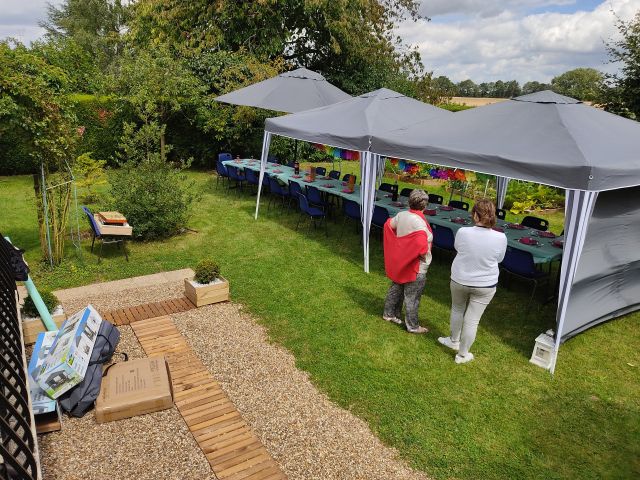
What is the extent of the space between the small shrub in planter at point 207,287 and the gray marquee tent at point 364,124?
8.58 feet

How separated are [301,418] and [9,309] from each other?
8.49 feet

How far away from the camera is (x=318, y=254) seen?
8.59 metres

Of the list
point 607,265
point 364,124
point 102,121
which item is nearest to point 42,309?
point 364,124

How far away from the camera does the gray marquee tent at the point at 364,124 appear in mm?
7719

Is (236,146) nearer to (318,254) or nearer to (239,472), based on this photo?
(318,254)

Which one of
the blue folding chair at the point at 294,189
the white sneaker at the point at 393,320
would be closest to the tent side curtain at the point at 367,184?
the white sneaker at the point at 393,320

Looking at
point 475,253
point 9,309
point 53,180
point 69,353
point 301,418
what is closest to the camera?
point 9,309

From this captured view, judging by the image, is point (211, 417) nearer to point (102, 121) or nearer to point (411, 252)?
point (411, 252)

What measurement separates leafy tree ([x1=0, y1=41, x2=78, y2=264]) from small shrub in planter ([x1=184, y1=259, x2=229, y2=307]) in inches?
106

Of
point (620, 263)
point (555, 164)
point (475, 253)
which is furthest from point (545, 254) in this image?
point (475, 253)

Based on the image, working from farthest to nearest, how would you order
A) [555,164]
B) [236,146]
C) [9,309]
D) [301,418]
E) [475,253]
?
[236,146], [555,164], [475,253], [301,418], [9,309]

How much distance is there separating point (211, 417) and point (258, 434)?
483 millimetres

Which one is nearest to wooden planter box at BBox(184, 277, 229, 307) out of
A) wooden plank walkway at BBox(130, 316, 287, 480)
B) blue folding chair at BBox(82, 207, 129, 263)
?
wooden plank walkway at BBox(130, 316, 287, 480)

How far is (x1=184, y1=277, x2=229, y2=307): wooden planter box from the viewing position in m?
6.30
